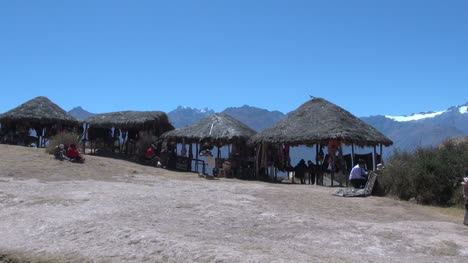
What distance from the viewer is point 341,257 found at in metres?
6.80

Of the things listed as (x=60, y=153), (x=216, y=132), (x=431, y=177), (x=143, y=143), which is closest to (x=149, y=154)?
(x=143, y=143)

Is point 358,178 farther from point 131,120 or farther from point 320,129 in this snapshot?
point 131,120

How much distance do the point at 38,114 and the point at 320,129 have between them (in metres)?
15.3

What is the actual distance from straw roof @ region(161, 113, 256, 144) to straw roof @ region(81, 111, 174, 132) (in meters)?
1.77

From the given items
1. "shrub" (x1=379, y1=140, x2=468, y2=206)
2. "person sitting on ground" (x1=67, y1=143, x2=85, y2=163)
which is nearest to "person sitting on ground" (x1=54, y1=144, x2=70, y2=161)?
"person sitting on ground" (x1=67, y1=143, x2=85, y2=163)

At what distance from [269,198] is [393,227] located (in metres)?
3.77

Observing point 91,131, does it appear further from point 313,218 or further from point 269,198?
point 313,218

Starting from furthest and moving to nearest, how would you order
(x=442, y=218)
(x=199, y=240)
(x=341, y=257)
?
(x=442, y=218), (x=199, y=240), (x=341, y=257)

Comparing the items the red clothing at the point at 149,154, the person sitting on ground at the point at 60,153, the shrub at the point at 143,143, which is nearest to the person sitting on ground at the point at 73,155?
the person sitting on ground at the point at 60,153

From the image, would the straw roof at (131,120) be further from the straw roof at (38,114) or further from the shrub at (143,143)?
the straw roof at (38,114)

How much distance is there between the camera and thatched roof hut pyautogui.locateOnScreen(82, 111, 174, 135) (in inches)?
978

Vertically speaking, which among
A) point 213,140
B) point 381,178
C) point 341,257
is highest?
point 213,140

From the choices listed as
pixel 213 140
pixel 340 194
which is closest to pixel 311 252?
pixel 340 194

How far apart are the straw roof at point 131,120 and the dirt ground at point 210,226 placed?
Answer: 11321mm
